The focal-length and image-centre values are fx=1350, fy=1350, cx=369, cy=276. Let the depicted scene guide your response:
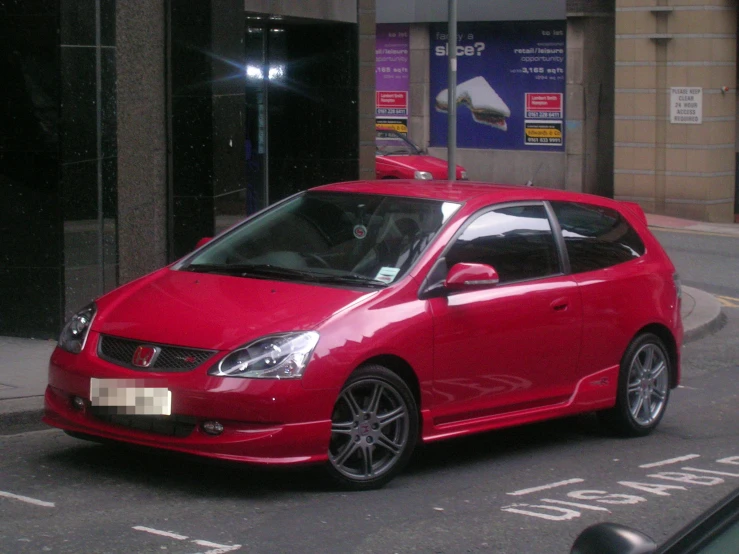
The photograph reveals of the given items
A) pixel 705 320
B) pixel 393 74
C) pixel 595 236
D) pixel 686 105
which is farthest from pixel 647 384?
pixel 393 74

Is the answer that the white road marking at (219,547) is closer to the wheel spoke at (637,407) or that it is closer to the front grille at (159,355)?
the front grille at (159,355)

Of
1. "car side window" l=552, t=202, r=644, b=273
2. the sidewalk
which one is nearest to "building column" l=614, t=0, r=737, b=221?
the sidewalk

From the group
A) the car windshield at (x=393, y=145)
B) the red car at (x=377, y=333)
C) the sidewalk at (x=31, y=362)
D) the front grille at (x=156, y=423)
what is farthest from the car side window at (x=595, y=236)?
the car windshield at (x=393, y=145)

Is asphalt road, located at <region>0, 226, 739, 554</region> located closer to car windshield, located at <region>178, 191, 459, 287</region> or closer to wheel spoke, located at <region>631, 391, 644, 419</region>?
wheel spoke, located at <region>631, 391, 644, 419</region>

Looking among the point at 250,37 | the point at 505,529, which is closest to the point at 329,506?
the point at 505,529

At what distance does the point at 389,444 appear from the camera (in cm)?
647

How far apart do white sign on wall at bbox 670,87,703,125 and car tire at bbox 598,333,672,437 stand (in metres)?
17.5

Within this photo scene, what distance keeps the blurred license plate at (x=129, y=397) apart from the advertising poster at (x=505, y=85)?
22794mm

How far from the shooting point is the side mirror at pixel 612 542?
258 centimetres

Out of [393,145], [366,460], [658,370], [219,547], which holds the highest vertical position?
[393,145]

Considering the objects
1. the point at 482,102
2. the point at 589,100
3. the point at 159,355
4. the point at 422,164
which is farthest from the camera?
the point at 482,102

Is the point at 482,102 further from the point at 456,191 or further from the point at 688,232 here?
the point at 456,191

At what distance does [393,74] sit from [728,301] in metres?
16.2

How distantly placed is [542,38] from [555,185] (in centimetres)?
312
